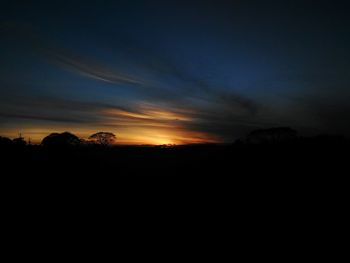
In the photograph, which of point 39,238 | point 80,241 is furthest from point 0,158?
point 80,241

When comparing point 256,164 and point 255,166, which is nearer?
point 255,166

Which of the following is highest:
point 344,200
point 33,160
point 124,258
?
point 33,160

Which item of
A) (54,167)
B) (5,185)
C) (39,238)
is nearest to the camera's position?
(39,238)

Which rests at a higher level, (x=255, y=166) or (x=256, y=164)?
(x=256, y=164)

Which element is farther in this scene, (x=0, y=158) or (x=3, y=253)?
(x=0, y=158)

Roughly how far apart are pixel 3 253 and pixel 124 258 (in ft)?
15.0

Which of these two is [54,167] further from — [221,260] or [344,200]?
[344,200]

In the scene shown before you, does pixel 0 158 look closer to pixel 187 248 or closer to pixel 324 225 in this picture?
pixel 187 248

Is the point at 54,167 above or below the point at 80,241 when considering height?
above

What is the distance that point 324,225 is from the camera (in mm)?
9469

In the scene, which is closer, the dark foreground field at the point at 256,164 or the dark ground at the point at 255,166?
the dark ground at the point at 255,166

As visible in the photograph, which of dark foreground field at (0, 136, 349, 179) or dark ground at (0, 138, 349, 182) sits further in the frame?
dark foreground field at (0, 136, 349, 179)

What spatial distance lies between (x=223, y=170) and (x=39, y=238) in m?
12.8

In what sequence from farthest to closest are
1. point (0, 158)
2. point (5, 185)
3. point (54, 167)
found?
point (54, 167)
point (0, 158)
point (5, 185)
